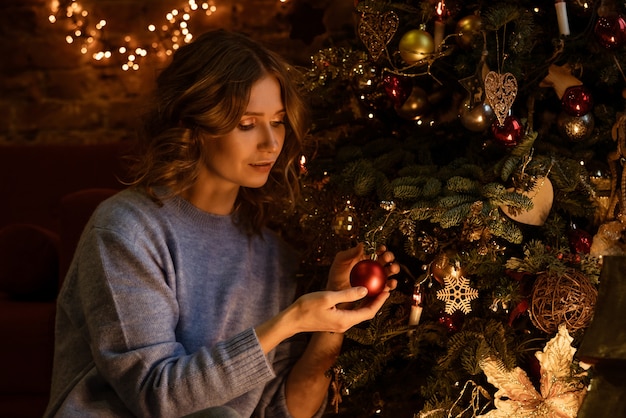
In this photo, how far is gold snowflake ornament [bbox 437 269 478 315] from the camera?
1.47 meters

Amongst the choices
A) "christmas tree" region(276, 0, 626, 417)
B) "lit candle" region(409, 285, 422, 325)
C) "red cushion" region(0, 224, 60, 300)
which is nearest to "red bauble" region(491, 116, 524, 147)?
"christmas tree" region(276, 0, 626, 417)

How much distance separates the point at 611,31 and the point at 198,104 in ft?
2.66

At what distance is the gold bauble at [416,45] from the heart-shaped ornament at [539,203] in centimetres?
35

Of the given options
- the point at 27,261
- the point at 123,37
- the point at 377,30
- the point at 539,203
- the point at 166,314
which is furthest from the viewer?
the point at 123,37

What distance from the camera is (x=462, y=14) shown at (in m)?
1.75

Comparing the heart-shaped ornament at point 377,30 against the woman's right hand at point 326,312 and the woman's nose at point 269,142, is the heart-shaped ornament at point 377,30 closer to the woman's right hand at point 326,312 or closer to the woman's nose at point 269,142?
the woman's nose at point 269,142

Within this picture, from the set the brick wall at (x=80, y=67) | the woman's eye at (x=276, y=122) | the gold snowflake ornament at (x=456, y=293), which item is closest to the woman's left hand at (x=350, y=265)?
the gold snowflake ornament at (x=456, y=293)

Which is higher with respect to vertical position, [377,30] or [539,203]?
[377,30]

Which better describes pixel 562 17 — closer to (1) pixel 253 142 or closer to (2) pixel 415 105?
(2) pixel 415 105

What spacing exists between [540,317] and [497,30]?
1.84 ft

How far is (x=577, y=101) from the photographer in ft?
5.00

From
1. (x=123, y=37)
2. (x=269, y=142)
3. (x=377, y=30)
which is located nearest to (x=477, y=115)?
(x=377, y=30)

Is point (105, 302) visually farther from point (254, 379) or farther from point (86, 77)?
point (86, 77)

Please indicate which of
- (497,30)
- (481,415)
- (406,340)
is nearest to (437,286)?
(406,340)
